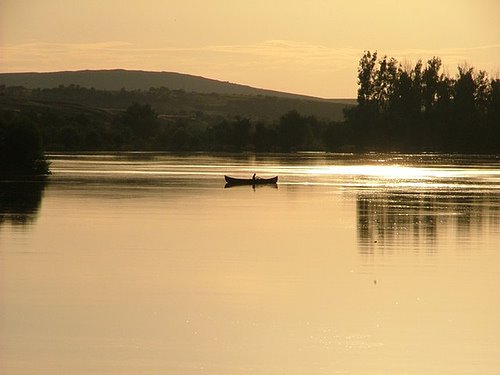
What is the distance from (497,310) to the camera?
70.7ft

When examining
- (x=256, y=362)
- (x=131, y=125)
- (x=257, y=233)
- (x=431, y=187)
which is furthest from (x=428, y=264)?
(x=131, y=125)

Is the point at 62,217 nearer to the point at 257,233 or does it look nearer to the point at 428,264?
the point at 257,233

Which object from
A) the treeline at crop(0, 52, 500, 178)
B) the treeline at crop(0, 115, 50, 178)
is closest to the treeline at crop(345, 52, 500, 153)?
the treeline at crop(0, 52, 500, 178)

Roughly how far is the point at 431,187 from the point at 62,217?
27.3 meters

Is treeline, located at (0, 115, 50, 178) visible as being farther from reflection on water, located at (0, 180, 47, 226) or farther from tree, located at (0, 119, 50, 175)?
reflection on water, located at (0, 180, 47, 226)

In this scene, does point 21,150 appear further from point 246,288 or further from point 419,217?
point 246,288

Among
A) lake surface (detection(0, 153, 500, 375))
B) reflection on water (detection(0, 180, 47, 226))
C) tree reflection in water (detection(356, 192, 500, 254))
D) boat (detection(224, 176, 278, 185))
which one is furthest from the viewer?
boat (detection(224, 176, 278, 185))

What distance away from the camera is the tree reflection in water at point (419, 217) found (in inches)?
1313

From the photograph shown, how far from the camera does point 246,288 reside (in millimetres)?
23750

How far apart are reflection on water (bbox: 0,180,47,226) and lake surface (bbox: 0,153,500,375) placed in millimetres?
271

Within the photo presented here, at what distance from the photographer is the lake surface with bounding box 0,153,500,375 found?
17.8m

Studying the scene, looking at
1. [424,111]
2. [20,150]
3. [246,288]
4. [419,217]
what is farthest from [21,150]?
[424,111]

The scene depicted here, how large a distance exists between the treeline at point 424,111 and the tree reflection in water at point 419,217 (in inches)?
3135

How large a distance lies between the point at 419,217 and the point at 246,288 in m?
18.6
